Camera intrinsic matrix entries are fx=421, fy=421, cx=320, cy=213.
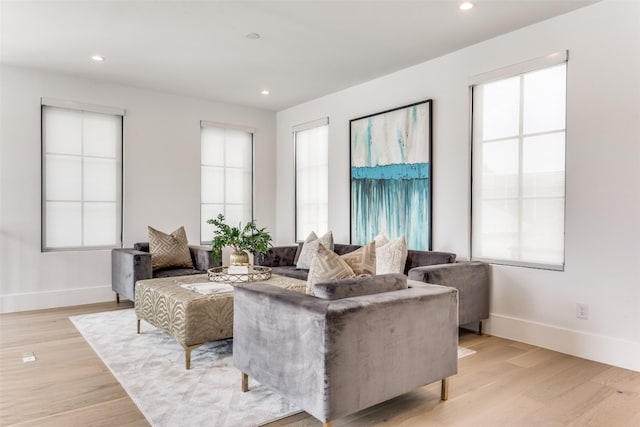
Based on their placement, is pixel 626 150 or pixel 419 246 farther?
pixel 419 246

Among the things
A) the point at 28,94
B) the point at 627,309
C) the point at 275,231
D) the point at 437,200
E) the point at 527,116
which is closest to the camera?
the point at 627,309

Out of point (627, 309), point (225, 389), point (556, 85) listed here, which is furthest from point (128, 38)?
point (627, 309)

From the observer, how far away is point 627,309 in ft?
9.79

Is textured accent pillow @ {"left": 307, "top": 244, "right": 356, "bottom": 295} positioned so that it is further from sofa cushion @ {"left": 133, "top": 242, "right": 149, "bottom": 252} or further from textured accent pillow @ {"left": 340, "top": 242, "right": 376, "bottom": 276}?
sofa cushion @ {"left": 133, "top": 242, "right": 149, "bottom": 252}

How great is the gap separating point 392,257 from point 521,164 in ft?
4.56

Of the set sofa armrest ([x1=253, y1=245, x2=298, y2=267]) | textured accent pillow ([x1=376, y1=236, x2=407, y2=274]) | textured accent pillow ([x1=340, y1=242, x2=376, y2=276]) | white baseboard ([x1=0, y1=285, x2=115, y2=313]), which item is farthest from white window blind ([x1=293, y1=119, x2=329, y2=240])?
textured accent pillow ([x1=340, y1=242, x2=376, y2=276])

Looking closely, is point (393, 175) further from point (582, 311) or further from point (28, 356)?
point (28, 356)

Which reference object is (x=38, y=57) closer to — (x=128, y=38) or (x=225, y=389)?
(x=128, y=38)

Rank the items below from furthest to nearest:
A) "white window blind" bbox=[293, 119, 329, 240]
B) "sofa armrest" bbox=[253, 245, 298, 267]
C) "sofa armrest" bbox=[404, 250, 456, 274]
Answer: "white window blind" bbox=[293, 119, 329, 240] < "sofa armrest" bbox=[253, 245, 298, 267] < "sofa armrest" bbox=[404, 250, 456, 274]

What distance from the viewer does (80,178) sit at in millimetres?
5000

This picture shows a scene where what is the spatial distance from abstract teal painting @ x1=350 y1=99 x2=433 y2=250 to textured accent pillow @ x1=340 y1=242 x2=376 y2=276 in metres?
1.90

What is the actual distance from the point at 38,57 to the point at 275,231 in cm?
370

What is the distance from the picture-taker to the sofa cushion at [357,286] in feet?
6.84

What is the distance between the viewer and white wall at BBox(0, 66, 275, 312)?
4566 mm
